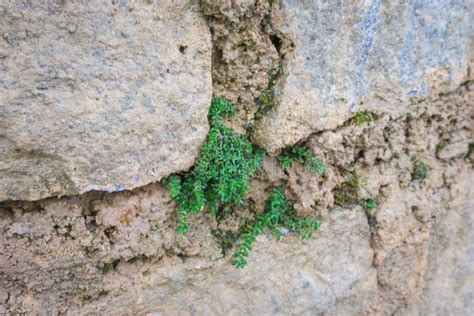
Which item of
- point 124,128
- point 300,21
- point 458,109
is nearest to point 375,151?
point 458,109

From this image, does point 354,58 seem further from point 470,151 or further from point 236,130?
point 470,151

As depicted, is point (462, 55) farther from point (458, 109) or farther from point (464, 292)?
point (464, 292)

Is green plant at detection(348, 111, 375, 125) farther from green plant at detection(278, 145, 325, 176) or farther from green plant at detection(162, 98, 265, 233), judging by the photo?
green plant at detection(162, 98, 265, 233)

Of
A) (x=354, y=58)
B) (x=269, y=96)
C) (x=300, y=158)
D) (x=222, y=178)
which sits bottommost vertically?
Answer: (x=222, y=178)

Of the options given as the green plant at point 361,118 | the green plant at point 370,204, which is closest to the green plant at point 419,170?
the green plant at point 370,204

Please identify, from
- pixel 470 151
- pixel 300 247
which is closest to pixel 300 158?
pixel 300 247

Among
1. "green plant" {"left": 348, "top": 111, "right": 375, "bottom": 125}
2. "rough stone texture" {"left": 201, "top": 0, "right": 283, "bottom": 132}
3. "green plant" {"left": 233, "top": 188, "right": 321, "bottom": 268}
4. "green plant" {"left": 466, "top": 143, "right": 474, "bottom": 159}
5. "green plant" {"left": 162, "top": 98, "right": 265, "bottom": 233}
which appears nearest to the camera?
"rough stone texture" {"left": 201, "top": 0, "right": 283, "bottom": 132}

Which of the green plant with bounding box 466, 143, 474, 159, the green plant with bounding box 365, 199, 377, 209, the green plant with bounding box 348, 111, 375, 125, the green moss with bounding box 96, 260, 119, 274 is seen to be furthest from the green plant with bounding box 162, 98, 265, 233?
the green plant with bounding box 466, 143, 474, 159
